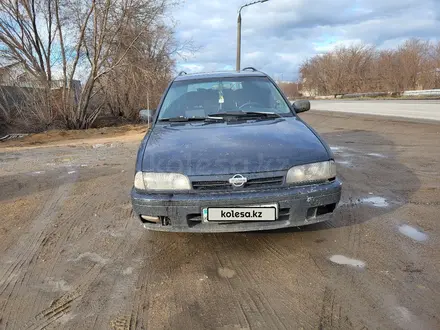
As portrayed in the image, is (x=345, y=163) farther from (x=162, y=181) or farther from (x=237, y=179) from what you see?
(x=162, y=181)

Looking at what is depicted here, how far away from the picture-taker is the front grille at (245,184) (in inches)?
119

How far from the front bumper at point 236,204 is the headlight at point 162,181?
0.07m

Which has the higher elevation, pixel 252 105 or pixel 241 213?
pixel 252 105

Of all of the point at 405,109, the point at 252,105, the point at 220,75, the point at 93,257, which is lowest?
the point at 93,257

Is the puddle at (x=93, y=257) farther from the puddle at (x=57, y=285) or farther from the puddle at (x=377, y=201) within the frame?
the puddle at (x=377, y=201)

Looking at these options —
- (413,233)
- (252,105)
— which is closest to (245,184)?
(252,105)

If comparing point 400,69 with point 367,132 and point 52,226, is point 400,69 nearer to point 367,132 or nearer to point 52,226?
point 367,132

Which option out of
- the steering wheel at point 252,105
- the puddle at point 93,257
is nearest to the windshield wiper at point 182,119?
the steering wheel at point 252,105

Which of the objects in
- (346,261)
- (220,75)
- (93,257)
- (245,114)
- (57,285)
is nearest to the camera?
(57,285)

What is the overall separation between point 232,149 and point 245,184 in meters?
0.35

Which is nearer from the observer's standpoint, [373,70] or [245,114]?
[245,114]

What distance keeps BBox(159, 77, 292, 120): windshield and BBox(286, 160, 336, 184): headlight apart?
131 centimetres

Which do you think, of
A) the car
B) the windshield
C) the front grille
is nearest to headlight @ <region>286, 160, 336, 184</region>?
the car

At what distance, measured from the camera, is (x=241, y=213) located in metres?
2.97
